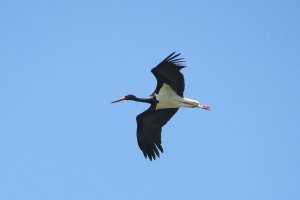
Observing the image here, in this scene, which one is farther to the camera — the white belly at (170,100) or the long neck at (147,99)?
the long neck at (147,99)

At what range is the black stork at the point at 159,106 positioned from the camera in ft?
91.1

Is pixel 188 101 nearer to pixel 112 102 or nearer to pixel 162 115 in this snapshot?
pixel 162 115

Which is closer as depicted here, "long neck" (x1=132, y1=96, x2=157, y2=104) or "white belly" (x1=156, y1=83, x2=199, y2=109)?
"white belly" (x1=156, y1=83, x2=199, y2=109)

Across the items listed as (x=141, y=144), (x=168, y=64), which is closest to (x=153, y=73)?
(x=168, y=64)

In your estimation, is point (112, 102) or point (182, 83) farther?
point (112, 102)

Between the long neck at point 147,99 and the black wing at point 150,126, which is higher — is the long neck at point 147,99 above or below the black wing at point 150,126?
above

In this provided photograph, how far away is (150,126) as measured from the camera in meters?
28.8

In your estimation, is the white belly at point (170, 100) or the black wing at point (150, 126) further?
the black wing at point (150, 126)

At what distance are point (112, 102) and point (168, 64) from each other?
3.29 meters

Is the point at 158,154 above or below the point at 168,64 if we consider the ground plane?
below

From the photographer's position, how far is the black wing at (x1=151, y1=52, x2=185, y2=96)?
89.0 feet

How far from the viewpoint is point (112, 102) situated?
29.6 meters

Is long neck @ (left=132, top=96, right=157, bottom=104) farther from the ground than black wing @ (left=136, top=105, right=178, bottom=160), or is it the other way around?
long neck @ (left=132, top=96, right=157, bottom=104)

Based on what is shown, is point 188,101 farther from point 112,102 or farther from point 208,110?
point 112,102
